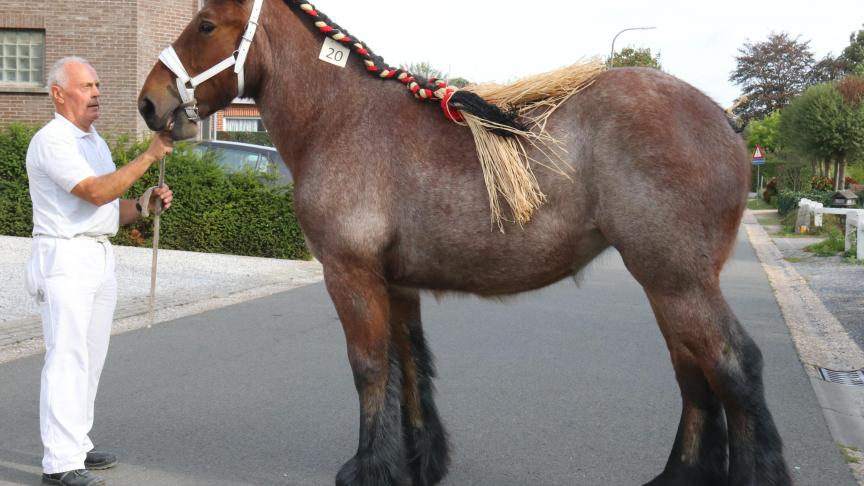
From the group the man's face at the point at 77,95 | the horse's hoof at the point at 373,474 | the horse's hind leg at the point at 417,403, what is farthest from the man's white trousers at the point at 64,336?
the horse's hind leg at the point at 417,403

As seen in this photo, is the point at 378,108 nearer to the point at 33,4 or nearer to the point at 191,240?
the point at 191,240

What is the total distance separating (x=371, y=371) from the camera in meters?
3.96

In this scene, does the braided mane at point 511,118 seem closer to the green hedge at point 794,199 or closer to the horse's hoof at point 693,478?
the horse's hoof at point 693,478

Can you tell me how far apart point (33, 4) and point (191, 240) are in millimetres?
→ 8779

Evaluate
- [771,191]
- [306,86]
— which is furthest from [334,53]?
[771,191]

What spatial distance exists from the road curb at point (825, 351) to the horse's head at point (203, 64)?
11.6 ft

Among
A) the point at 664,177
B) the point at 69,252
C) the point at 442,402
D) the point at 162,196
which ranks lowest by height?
the point at 442,402

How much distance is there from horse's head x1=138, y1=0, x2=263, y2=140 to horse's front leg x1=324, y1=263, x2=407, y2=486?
0.92m

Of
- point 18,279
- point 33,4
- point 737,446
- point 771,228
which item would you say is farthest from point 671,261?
point 771,228

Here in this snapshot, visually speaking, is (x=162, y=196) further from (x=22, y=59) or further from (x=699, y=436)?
(x=22, y=59)

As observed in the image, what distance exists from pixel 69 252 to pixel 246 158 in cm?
1158

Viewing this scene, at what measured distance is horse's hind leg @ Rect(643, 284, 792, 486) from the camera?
3.55 m

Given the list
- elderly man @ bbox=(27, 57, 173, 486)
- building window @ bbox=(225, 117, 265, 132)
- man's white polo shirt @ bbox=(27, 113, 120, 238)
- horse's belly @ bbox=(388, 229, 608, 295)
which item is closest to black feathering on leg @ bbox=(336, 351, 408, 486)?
horse's belly @ bbox=(388, 229, 608, 295)

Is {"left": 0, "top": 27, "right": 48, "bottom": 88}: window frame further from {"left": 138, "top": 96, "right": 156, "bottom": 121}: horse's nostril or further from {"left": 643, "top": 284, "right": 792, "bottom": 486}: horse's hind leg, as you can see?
{"left": 643, "top": 284, "right": 792, "bottom": 486}: horse's hind leg
